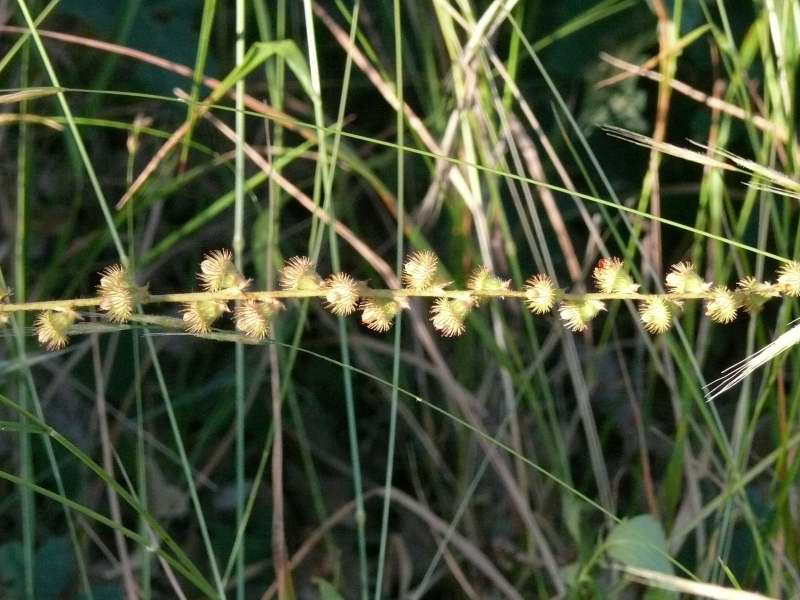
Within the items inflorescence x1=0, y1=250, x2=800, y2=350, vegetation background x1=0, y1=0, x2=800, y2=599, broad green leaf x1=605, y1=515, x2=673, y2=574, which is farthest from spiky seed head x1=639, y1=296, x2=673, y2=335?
vegetation background x1=0, y1=0, x2=800, y2=599

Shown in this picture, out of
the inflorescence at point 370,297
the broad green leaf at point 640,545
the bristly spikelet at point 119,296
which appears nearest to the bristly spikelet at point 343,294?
the inflorescence at point 370,297

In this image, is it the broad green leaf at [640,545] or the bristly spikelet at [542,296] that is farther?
the broad green leaf at [640,545]

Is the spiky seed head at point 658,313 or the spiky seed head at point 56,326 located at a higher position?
the spiky seed head at point 56,326

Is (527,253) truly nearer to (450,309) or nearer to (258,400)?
(258,400)

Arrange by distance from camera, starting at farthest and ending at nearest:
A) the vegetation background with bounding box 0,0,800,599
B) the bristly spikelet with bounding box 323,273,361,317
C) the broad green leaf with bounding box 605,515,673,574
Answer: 1. the vegetation background with bounding box 0,0,800,599
2. the broad green leaf with bounding box 605,515,673,574
3. the bristly spikelet with bounding box 323,273,361,317

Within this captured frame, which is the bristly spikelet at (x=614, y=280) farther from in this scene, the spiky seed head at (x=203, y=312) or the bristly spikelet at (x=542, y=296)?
the spiky seed head at (x=203, y=312)

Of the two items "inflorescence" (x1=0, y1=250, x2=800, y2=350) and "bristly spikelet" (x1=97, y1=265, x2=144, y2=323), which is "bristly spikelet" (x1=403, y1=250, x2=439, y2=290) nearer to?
"inflorescence" (x1=0, y1=250, x2=800, y2=350)

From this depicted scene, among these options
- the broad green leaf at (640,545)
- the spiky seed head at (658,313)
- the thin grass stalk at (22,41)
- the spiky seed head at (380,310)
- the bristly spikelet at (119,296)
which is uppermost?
the thin grass stalk at (22,41)

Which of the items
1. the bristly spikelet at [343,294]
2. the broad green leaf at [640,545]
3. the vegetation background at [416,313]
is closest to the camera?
the bristly spikelet at [343,294]
